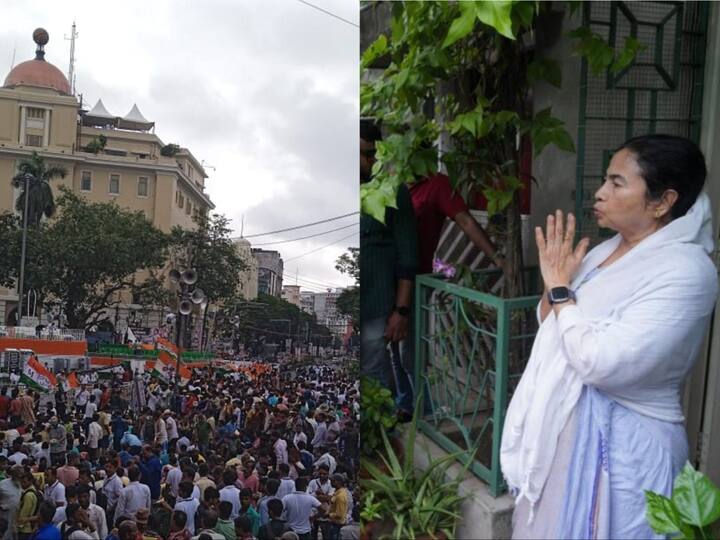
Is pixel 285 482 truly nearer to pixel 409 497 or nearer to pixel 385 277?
pixel 409 497

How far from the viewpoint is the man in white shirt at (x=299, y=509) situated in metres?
1.88

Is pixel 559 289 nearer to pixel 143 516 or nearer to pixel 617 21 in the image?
pixel 617 21

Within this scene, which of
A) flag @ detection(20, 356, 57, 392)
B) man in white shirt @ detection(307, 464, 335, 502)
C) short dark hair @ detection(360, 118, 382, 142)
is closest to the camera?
short dark hair @ detection(360, 118, 382, 142)

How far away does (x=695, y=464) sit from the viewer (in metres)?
1.81

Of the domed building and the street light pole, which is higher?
the domed building

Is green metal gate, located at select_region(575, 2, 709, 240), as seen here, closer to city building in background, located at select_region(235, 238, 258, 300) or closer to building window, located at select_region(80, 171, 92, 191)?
city building in background, located at select_region(235, 238, 258, 300)

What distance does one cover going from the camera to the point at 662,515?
144cm

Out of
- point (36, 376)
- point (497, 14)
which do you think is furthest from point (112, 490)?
point (497, 14)

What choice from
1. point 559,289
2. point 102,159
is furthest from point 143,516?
point 559,289

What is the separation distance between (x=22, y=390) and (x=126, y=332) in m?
0.35

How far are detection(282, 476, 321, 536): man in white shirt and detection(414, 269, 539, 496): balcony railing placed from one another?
0.41 m

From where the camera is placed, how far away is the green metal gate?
1.62 m

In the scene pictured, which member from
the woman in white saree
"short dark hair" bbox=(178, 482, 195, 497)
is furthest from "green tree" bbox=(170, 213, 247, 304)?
the woman in white saree

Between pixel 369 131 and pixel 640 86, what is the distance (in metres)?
0.66
